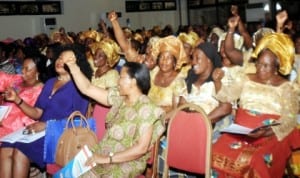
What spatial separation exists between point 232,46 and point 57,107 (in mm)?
1581

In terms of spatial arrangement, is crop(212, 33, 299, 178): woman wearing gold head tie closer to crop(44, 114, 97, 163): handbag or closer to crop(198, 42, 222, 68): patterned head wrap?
crop(198, 42, 222, 68): patterned head wrap

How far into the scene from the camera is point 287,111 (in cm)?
309

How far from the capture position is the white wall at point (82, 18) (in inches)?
461

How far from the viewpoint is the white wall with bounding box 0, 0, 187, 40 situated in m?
11.7

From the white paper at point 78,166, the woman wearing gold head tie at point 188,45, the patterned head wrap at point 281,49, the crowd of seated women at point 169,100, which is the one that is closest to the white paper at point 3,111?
the crowd of seated women at point 169,100

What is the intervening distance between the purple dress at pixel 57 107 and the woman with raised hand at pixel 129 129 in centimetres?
46

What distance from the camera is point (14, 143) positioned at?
12.0 feet

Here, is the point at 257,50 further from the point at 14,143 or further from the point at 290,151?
the point at 14,143

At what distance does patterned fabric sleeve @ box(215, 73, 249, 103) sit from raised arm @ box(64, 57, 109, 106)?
34.0 inches

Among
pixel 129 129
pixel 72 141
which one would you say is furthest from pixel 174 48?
pixel 72 141

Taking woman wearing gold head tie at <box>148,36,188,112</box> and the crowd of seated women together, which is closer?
the crowd of seated women

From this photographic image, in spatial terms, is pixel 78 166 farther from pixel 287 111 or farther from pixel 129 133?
pixel 287 111

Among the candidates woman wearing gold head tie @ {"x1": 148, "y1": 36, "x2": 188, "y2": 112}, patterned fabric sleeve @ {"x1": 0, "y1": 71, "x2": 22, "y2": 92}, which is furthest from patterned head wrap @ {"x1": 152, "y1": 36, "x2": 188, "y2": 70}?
patterned fabric sleeve @ {"x1": 0, "y1": 71, "x2": 22, "y2": 92}

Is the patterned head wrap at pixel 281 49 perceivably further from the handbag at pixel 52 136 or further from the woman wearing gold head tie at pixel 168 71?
the handbag at pixel 52 136
